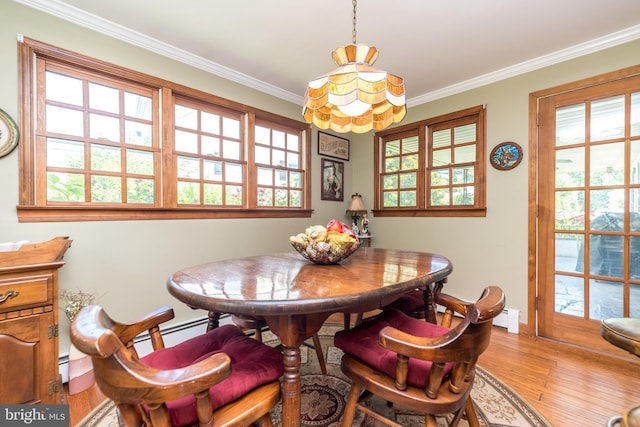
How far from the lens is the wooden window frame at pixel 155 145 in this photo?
5.91 ft

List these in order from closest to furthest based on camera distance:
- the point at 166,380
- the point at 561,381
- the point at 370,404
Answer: the point at 166,380 < the point at 370,404 < the point at 561,381

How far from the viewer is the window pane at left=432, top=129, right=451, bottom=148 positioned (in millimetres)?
3203

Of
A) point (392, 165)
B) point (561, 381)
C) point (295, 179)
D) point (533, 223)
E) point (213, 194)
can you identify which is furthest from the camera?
point (392, 165)

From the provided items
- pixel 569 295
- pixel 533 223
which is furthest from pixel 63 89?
pixel 569 295

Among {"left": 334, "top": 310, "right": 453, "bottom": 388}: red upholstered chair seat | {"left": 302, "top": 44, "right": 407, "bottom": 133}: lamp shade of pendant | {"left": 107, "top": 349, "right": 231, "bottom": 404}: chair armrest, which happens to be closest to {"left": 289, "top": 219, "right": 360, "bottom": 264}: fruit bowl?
{"left": 334, "top": 310, "right": 453, "bottom": 388}: red upholstered chair seat

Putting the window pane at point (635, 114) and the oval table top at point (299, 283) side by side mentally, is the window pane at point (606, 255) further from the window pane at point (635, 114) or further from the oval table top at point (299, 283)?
the oval table top at point (299, 283)

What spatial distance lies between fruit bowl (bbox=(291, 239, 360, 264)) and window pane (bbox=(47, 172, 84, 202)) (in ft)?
5.56

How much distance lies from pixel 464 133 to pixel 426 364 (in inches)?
108

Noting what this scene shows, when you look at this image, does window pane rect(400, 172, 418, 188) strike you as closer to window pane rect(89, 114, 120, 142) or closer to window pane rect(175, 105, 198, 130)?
window pane rect(175, 105, 198, 130)

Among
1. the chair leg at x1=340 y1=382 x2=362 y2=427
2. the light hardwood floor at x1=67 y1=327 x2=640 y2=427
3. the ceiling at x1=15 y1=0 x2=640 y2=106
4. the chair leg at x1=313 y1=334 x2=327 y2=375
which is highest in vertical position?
the ceiling at x1=15 y1=0 x2=640 y2=106

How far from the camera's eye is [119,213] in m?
2.15

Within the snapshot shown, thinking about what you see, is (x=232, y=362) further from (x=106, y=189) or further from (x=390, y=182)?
(x=390, y=182)

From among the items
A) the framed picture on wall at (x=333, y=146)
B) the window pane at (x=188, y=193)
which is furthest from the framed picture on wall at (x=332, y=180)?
the window pane at (x=188, y=193)

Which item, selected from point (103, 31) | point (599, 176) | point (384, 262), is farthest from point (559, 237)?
point (103, 31)
